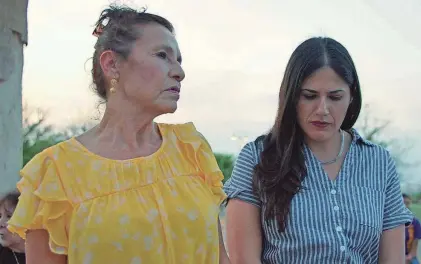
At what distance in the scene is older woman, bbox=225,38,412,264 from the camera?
1.98 m

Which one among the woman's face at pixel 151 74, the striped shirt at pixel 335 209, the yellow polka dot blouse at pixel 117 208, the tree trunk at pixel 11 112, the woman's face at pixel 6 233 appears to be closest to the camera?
the yellow polka dot blouse at pixel 117 208

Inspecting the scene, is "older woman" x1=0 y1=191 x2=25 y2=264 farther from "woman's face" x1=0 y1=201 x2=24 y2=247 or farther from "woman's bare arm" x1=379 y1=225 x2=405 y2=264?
"woman's bare arm" x1=379 y1=225 x2=405 y2=264

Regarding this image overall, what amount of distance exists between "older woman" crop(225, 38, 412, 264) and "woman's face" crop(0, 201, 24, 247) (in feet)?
5.14

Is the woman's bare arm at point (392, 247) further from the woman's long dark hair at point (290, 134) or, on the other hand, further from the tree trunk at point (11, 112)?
the tree trunk at point (11, 112)

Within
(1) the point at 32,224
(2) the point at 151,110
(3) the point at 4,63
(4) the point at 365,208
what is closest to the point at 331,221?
(4) the point at 365,208

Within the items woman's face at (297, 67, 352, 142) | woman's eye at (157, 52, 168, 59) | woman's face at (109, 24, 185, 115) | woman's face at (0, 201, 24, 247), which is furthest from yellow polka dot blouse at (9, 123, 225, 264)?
woman's face at (0, 201, 24, 247)

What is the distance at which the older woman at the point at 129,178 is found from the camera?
5.42 ft

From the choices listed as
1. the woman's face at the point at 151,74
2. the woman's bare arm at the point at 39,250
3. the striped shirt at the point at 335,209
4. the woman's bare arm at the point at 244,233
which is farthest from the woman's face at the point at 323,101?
the woman's bare arm at the point at 39,250

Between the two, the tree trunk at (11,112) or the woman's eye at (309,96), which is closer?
the woman's eye at (309,96)

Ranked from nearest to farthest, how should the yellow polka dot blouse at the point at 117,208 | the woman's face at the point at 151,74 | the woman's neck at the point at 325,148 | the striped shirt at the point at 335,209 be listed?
the yellow polka dot blouse at the point at 117,208, the woman's face at the point at 151,74, the striped shirt at the point at 335,209, the woman's neck at the point at 325,148

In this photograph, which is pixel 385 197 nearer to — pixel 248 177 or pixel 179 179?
pixel 248 177

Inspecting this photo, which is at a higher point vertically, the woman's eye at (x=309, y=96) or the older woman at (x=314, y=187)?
the woman's eye at (x=309, y=96)

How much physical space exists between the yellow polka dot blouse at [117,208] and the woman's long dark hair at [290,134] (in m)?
0.25

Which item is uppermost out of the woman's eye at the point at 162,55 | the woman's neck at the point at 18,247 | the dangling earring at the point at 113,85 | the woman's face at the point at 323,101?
the woman's eye at the point at 162,55
